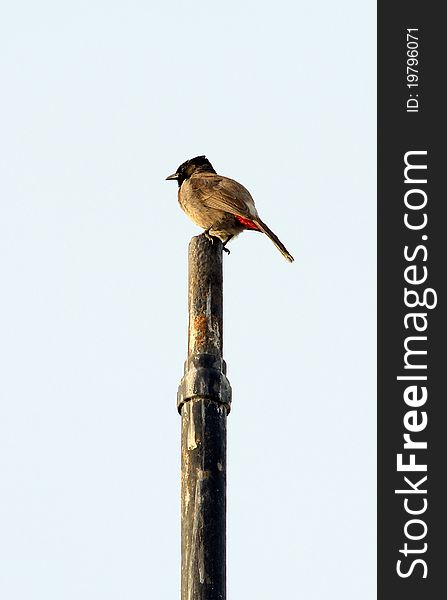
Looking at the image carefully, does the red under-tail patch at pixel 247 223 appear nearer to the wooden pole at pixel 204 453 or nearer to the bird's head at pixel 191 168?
the bird's head at pixel 191 168

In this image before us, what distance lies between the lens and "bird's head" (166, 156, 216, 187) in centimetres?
1151

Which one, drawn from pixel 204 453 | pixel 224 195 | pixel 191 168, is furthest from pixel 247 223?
pixel 204 453

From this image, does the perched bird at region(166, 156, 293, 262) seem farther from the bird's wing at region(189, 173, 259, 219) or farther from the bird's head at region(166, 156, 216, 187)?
the bird's head at region(166, 156, 216, 187)

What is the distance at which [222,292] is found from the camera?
5.50 meters

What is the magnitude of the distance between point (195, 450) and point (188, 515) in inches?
8.9

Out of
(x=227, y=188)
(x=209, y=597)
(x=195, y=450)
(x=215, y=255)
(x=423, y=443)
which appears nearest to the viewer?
(x=209, y=597)

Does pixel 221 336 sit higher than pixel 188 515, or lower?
higher

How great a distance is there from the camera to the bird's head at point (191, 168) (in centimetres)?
1151

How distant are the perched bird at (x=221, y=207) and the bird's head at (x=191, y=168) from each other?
555 mm

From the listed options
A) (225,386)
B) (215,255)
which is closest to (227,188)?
(215,255)

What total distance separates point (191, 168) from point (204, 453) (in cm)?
698

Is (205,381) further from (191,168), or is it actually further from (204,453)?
(191,168)

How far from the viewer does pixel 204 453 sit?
479 centimetres

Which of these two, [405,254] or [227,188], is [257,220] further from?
[405,254]
